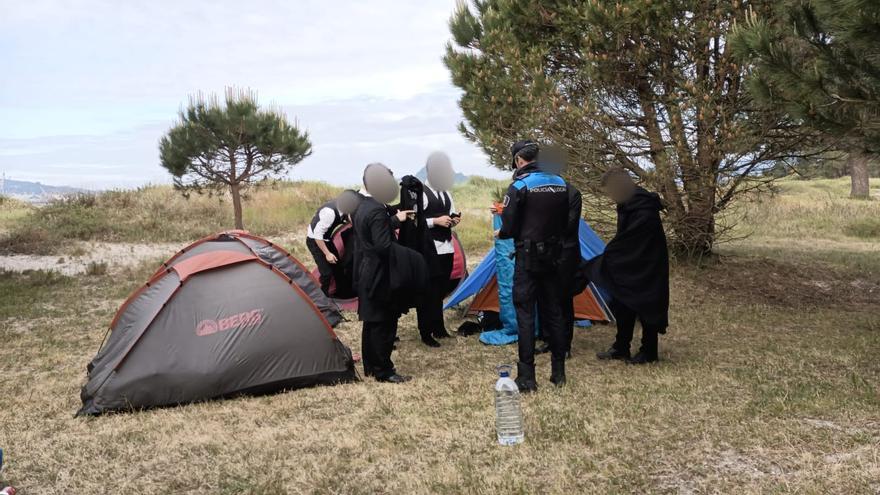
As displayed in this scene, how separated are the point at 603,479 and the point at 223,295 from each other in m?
3.57

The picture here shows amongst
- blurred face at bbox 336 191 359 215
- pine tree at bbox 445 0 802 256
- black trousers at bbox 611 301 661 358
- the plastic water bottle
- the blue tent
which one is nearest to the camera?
the plastic water bottle

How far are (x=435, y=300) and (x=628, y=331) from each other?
6.92 feet

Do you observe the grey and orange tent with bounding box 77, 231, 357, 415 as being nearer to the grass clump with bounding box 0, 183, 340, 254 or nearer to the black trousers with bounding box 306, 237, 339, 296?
the black trousers with bounding box 306, 237, 339, 296

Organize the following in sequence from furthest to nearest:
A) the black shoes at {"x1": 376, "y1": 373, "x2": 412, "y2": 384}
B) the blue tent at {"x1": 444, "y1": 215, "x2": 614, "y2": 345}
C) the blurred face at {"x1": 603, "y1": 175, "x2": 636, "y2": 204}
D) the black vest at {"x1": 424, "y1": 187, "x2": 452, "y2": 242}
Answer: the blue tent at {"x1": 444, "y1": 215, "x2": 614, "y2": 345} < the black vest at {"x1": 424, "y1": 187, "x2": 452, "y2": 242} < the blurred face at {"x1": 603, "y1": 175, "x2": 636, "y2": 204} < the black shoes at {"x1": 376, "y1": 373, "x2": 412, "y2": 384}

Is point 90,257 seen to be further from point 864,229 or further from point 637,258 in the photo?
point 864,229

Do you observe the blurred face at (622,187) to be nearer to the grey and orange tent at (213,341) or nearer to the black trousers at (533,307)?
the black trousers at (533,307)

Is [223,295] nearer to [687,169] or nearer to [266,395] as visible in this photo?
[266,395]

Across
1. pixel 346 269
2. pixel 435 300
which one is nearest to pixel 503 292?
pixel 435 300

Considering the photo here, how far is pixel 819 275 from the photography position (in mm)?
11578

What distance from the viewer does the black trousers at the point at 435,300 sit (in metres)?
7.41

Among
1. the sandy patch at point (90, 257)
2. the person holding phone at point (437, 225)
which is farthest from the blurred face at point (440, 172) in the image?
the sandy patch at point (90, 257)

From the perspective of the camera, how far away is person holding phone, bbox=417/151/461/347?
7.30 metres

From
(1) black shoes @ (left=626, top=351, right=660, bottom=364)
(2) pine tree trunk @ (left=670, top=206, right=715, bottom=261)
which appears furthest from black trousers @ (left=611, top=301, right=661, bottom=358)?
(2) pine tree trunk @ (left=670, top=206, right=715, bottom=261)

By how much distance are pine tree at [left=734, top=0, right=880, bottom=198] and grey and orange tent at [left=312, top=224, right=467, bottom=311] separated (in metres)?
3.82
